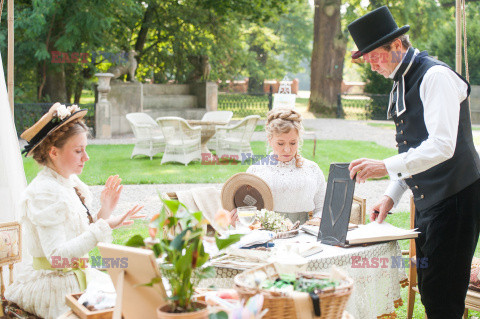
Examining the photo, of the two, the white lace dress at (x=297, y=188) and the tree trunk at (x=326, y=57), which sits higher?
the tree trunk at (x=326, y=57)

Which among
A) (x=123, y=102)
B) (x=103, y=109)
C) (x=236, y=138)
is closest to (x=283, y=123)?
(x=236, y=138)

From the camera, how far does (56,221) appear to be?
8.36 ft

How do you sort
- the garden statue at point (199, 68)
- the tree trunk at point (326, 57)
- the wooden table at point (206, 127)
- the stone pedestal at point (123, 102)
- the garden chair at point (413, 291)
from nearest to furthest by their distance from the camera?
the garden chair at point (413, 291) → the wooden table at point (206, 127) → the stone pedestal at point (123, 102) → the garden statue at point (199, 68) → the tree trunk at point (326, 57)

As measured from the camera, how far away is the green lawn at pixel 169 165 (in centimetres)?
924

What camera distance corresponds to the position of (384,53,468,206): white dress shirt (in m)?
2.57

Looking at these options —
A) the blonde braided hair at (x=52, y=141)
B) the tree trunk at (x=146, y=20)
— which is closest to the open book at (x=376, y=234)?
the blonde braided hair at (x=52, y=141)

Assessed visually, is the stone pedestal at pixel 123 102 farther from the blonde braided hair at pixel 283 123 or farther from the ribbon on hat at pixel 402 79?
the ribbon on hat at pixel 402 79

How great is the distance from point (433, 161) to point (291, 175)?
1447 millimetres

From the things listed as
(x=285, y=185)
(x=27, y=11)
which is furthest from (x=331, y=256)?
(x=27, y=11)

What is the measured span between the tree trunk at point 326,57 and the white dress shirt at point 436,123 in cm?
2028

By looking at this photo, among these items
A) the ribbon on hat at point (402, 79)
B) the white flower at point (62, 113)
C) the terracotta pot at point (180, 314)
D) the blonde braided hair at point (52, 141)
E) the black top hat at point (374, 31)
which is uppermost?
the black top hat at point (374, 31)

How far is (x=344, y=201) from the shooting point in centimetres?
267

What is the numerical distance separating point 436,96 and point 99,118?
1373cm

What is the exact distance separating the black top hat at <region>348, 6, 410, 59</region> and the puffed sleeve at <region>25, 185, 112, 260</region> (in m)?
1.62
